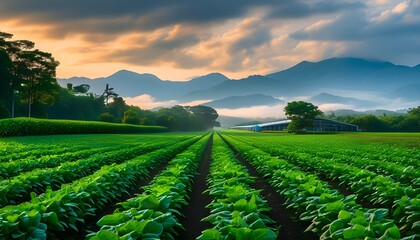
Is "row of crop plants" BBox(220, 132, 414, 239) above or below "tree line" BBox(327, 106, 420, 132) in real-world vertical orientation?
below

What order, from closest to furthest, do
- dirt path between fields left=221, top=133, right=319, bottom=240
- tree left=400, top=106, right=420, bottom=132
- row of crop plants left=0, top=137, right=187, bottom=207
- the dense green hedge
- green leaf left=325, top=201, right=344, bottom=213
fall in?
green leaf left=325, top=201, right=344, bottom=213 → dirt path between fields left=221, top=133, right=319, bottom=240 → row of crop plants left=0, top=137, right=187, bottom=207 → the dense green hedge → tree left=400, top=106, right=420, bottom=132

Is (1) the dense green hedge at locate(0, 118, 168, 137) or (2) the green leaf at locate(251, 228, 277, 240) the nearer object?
(2) the green leaf at locate(251, 228, 277, 240)

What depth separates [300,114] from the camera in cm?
9525

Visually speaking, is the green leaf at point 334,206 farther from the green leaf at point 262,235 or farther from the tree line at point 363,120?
the tree line at point 363,120

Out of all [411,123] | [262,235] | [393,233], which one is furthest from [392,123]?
[262,235]

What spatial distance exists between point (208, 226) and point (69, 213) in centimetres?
276

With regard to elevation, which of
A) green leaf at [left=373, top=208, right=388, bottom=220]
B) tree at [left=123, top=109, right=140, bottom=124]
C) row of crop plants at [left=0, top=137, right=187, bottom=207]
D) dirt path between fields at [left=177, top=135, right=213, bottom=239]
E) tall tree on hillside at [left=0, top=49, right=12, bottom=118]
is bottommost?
dirt path between fields at [left=177, top=135, right=213, bottom=239]

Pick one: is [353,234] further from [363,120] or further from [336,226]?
[363,120]

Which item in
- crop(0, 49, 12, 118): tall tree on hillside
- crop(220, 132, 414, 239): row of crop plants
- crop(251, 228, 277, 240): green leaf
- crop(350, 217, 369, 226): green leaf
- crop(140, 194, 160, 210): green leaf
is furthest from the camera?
crop(0, 49, 12, 118): tall tree on hillside

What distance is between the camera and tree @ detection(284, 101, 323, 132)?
3708 inches

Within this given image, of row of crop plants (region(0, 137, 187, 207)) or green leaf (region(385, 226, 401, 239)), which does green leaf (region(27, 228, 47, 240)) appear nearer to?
row of crop plants (region(0, 137, 187, 207))

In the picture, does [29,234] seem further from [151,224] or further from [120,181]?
[120,181]

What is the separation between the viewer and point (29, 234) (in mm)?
4906

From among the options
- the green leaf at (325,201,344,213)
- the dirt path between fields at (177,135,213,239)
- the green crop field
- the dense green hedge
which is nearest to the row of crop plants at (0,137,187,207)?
the green crop field
